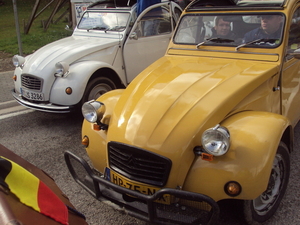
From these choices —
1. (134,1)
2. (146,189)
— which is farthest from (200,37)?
(134,1)

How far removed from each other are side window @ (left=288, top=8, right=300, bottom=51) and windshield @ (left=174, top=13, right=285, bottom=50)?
21 centimetres

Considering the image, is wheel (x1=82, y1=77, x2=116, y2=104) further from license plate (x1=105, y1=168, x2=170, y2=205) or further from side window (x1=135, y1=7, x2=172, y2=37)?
license plate (x1=105, y1=168, x2=170, y2=205)

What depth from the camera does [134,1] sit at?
22.0 ft

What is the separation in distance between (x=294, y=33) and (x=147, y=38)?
3127mm

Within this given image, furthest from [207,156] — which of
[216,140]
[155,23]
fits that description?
[155,23]

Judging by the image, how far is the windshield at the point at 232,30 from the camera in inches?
137

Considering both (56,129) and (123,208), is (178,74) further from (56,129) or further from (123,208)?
(56,129)

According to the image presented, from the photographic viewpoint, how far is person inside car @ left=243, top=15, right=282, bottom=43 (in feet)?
11.3

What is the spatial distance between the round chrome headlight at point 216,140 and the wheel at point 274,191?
0.71 meters

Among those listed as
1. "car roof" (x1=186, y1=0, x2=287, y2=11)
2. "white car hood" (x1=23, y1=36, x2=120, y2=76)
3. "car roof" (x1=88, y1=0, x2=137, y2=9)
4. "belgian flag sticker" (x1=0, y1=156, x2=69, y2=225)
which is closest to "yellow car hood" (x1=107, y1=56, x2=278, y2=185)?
"car roof" (x1=186, y1=0, x2=287, y2=11)

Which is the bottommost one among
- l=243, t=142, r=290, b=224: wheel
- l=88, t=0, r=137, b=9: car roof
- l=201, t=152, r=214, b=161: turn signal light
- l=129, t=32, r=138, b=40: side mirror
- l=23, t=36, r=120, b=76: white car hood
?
l=243, t=142, r=290, b=224: wheel

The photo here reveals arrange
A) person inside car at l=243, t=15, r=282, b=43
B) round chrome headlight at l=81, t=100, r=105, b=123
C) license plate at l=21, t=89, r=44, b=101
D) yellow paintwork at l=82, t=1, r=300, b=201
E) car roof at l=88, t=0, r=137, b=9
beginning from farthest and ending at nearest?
car roof at l=88, t=0, r=137, b=9
license plate at l=21, t=89, r=44, b=101
person inside car at l=243, t=15, r=282, b=43
round chrome headlight at l=81, t=100, r=105, b=123
yellow paintwork at l=82, t=1, r=300, b=201

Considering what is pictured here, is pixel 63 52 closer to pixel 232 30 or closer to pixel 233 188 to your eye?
pixel 232 30

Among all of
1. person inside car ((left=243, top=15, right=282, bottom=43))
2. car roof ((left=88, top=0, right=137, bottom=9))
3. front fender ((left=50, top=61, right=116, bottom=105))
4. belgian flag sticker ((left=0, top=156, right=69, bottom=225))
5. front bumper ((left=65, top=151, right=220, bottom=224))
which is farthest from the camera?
car roof ((left=88, top=0, right=137, bottom=9))
